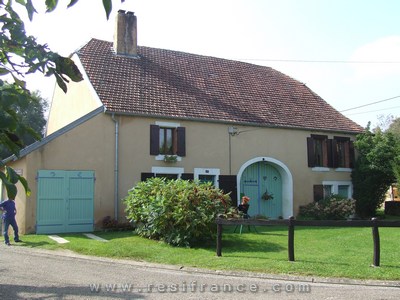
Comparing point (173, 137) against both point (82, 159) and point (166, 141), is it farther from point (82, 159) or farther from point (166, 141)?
point (82, 159)

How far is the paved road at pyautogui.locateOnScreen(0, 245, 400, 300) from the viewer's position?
7026mm

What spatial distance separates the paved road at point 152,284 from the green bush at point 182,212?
86.4 inches

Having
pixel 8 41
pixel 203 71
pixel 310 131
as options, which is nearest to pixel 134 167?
pixel 203 71

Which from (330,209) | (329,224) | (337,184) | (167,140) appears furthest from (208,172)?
(329,224)

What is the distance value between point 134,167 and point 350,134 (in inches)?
486

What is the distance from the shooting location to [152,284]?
Answer: 7875 mm

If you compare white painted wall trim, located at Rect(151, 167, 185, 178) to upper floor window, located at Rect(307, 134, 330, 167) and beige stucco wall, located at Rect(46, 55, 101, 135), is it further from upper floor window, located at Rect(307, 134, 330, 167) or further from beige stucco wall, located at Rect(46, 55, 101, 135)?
upper floor window, located at Rect(307, 134, 330, 167)

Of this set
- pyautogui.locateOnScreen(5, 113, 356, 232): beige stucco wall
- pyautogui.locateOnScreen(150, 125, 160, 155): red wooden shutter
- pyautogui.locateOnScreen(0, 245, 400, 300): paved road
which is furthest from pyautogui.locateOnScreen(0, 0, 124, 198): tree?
pyautogui.locateOnScreen(150, 125, 160, 155): red wooden shutter

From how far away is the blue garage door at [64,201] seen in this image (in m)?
15.4

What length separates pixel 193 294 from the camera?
7.09m

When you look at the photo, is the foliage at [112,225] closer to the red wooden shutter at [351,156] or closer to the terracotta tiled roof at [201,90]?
the terracotta tiled roof at [201,90]

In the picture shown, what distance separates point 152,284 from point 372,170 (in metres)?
17.3

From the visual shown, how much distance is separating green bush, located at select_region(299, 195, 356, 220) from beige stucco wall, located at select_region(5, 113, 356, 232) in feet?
1.83

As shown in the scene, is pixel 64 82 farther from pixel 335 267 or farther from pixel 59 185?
→ pixel 59 185
